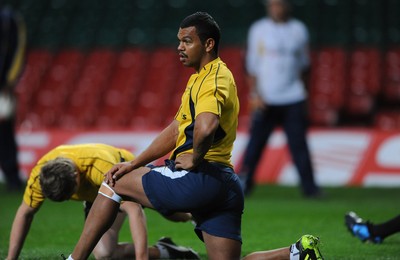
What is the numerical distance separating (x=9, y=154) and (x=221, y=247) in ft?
21.6

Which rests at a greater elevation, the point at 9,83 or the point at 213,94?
the point at 213,94

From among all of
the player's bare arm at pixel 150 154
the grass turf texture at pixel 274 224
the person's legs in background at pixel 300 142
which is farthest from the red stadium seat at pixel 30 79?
the player's bare arm at pixel 150 154

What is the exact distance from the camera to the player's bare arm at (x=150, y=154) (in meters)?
5.61

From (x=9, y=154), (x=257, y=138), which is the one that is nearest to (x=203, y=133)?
(x=257, y=138)

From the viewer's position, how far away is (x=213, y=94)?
213 inches

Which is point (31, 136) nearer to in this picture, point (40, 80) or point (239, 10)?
point (40, 80)

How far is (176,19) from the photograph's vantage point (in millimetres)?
19703

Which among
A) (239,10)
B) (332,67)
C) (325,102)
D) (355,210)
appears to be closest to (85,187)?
(355,210)

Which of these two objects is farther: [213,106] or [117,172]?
[117,172]

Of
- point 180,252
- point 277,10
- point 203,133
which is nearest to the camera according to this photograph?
point 203,133

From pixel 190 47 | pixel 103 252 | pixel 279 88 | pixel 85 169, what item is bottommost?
pixel 103 252

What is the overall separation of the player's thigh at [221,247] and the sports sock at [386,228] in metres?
1.95

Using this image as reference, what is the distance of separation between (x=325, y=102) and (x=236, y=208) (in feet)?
35.5

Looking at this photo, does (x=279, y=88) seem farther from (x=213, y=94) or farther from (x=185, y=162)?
(x=213, y=94)
